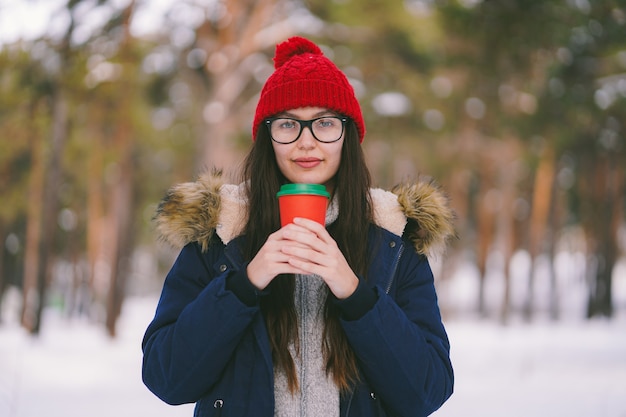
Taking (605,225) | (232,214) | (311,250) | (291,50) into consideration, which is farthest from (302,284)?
(605,225)

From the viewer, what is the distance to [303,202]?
1.59m

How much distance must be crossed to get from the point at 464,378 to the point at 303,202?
8.77m

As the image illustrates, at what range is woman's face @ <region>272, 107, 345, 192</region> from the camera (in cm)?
191

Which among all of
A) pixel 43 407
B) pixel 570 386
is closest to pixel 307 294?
pixel 43 407

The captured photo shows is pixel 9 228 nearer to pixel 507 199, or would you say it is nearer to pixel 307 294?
pixel 507 199

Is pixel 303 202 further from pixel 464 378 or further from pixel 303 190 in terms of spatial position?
pixel 464 378

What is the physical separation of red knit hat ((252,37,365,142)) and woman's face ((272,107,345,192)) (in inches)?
1.2

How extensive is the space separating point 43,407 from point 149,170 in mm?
20538

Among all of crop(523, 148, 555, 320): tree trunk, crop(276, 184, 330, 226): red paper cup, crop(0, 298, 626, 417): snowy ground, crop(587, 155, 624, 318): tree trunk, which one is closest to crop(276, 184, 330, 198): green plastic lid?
crop(276, 184, 330, 226): red paper cup

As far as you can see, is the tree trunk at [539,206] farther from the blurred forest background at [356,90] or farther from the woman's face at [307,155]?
the woman's face at [307,155]

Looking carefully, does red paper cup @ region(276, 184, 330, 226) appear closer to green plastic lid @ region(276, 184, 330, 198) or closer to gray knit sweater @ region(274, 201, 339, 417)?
green plastic lid @ region(276, 184, 330, 198)

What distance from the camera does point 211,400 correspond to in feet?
5.88

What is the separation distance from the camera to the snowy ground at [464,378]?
7.21 m

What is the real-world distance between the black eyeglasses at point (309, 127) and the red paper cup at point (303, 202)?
34 cm
